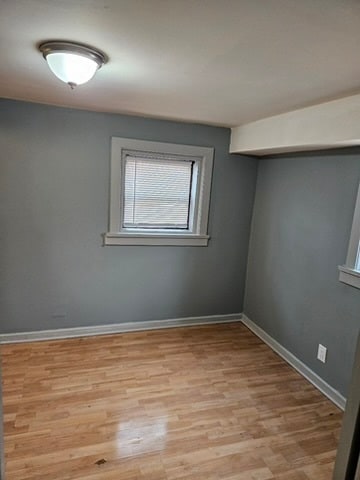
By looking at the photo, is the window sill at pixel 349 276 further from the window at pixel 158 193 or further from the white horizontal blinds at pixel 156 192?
the white horizontal blinds at pixel 156 192

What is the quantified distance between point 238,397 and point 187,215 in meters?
1.81

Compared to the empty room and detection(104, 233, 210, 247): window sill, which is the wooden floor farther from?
detection(104, 233, 210, 247): window sill

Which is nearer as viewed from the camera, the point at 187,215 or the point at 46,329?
the point at 46,329

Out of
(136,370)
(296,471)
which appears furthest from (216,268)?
(296,471)

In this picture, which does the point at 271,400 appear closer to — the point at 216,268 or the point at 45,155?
the point at 216,268

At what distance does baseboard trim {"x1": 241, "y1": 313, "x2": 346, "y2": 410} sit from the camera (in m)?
2.46

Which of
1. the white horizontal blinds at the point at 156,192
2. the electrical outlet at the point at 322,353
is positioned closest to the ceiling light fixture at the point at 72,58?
the white horizontal blinds at the point at 156,192

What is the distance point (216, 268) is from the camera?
3.59 meters

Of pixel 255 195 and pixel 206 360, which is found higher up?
pixel 255 195

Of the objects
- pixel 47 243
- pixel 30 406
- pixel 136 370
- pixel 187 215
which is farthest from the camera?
pixel 187 215

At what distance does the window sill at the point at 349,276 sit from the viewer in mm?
2275

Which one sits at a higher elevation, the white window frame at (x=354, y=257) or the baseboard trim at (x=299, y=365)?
the white window frame at (x=354, y=257)

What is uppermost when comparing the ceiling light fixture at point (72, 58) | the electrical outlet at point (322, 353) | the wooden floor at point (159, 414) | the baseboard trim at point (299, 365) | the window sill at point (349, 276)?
the ceiling light fixture at point (72, 58)

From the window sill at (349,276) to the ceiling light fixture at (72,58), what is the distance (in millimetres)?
2092
